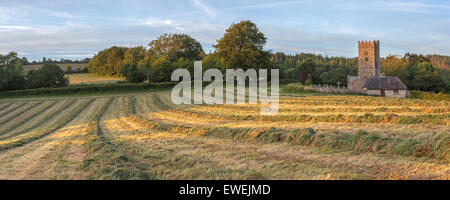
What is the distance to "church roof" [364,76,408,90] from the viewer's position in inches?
1881

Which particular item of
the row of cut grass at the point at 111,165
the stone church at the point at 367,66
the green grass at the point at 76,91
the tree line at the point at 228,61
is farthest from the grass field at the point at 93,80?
the row of cut grass at the point at 111,165

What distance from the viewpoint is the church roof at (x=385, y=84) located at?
47781mm

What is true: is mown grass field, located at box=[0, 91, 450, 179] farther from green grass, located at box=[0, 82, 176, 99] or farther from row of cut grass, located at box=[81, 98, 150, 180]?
green grass, located at box=[0, 82, 176, 99]

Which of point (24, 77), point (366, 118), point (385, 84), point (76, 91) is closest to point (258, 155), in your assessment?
point (366, 118)

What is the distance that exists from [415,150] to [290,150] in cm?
304

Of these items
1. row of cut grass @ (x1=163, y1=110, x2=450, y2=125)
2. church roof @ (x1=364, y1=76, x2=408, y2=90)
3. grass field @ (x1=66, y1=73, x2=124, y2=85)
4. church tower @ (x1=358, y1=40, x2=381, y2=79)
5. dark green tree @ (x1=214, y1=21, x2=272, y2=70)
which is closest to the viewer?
row of cut grass @ (x1=163, y1=110, x2=450, y2=125)

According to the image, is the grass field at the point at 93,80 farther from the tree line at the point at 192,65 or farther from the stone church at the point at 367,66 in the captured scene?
the stone church at the point at 367,66

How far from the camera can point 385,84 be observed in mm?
48531

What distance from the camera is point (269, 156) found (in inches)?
304

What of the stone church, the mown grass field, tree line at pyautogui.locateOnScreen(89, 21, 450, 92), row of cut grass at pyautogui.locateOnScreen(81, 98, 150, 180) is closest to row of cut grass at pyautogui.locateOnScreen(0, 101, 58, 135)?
the mown grass field

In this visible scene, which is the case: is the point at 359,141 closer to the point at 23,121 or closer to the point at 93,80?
the point at 23,121

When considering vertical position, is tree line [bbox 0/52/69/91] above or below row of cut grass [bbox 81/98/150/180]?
above
